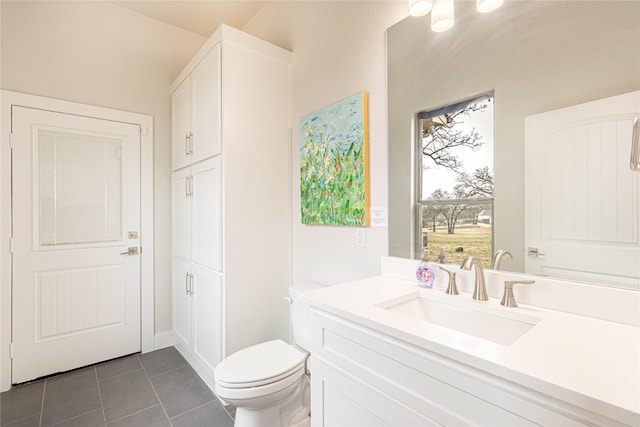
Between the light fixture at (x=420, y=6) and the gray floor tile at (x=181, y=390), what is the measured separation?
2418 mm

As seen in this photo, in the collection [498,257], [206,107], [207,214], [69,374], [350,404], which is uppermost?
[206,107]

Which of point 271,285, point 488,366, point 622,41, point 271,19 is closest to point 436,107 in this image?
point 622,41

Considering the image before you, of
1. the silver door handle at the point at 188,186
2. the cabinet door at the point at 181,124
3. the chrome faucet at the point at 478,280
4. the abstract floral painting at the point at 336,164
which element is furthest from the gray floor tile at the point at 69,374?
the chrome faucet at the point at 478,280

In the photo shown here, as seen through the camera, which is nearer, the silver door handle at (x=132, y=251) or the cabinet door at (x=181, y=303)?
the cabinet door at (x=181, y=303)

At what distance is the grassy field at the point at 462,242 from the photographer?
119cm

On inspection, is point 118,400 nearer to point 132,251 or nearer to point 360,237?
point 132,251

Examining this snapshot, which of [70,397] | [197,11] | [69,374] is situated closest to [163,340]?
[69,374]

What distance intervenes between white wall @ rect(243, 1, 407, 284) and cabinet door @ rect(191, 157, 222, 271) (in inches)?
20.8

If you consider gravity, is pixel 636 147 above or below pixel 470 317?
above

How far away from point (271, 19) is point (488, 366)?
2.66 m

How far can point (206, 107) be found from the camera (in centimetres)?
204

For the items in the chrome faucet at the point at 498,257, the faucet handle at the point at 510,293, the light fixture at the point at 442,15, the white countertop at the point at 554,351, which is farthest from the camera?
the light fixture at the point at 442,15

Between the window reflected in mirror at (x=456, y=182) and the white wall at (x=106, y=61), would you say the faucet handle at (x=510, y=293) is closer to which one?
the window reflected in mirror at (x=456, y=182)

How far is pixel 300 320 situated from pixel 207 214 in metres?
0.95
